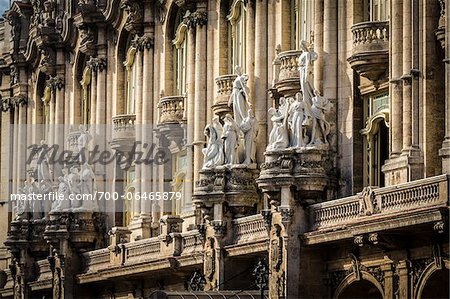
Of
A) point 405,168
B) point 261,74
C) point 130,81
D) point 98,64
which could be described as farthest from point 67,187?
point 405,168

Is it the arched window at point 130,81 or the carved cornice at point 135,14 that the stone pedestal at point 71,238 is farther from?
the carved cornice at point 135,14

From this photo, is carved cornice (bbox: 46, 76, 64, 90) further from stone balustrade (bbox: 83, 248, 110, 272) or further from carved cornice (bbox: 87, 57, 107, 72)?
stone balustrade (bbox: 83, 248, 110, 272)

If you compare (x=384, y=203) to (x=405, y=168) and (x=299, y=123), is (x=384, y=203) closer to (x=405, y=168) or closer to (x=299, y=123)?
(x=405, y=168)

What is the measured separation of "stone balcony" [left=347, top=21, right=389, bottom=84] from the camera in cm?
6531

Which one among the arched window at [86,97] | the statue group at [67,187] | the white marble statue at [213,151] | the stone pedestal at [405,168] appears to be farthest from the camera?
the arched window at [86,97]

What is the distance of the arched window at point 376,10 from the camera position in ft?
218

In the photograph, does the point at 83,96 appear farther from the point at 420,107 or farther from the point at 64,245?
the point at 420,107

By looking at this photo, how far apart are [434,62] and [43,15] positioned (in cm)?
4773

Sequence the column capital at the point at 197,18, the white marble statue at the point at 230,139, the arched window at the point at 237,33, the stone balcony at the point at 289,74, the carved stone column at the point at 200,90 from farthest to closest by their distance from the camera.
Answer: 1. the column capital at the point at 197,18
2. the carved stone column at the point at 200,90
3. the arched window at the point at 237,33
4. the white marble statue at the point at 230,139
5. the stone balcony at the point at 289,74

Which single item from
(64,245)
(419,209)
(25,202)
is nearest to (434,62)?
(419,209)

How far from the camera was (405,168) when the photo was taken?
61.8 metres

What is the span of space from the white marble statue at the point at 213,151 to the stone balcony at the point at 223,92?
2.95 m

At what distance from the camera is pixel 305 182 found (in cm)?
6662

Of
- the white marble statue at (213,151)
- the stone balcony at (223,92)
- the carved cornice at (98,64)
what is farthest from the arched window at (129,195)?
the white marble statue at (213,151)
